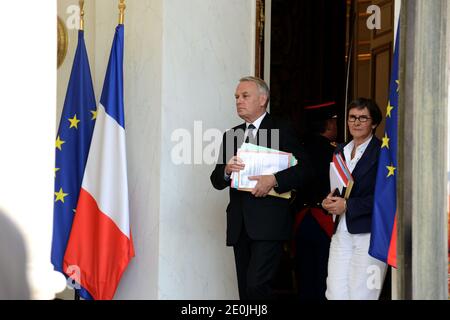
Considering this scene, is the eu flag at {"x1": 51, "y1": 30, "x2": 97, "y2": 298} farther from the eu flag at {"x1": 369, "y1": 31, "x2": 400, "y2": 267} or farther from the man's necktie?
the eu flag at {"x1": 369, "y1": 31, "x2": 400, "y2": 267}

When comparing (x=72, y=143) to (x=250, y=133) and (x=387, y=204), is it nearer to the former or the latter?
(x=250, y=133)

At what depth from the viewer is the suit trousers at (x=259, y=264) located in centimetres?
632

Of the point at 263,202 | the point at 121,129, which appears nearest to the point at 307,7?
the point at 121,129

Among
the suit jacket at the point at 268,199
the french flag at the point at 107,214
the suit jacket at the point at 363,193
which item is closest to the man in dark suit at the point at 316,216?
the suit jacket at the point at 268,199

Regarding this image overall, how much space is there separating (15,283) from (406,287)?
76.6 inches

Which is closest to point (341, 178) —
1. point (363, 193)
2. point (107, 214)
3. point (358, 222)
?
point (363, 193)

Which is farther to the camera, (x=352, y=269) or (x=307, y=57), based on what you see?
(x=307, y=57)

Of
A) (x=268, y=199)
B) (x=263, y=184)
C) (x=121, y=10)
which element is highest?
(x=121, y=10)

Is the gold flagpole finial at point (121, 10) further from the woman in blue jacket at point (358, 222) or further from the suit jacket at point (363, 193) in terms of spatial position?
the suit jacket at point (363, 193)

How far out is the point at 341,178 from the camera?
245 inches

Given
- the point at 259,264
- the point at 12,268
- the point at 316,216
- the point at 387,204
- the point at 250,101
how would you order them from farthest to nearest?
the point at 316,216
the point at 250,101
the point at 259,264
the point at 387,204
the point at 12,268

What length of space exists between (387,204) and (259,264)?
3.27 ft

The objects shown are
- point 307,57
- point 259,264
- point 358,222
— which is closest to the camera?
point 358,222

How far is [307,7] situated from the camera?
10.9m
